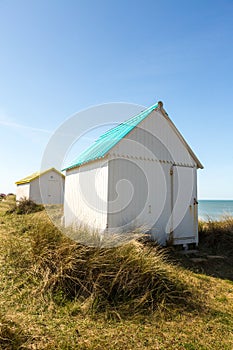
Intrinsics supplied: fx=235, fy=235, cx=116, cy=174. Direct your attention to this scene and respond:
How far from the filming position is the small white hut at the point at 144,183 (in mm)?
A: 7781

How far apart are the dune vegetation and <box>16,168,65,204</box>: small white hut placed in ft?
50.8

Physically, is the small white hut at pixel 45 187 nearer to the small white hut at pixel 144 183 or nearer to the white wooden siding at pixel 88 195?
the white wooden siding at pixel 88 195

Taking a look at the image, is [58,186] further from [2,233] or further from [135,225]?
[135,225]

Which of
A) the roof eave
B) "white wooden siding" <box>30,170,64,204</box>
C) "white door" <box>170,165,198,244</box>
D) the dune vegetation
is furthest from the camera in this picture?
"white wooden siding" <box>30,170,64,204</box>

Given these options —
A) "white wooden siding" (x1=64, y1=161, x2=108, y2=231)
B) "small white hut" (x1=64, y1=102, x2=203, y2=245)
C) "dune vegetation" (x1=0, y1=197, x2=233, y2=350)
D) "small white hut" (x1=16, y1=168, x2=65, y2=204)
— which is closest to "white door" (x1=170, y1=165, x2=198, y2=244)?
"small white hut" (x1=64, y1=102, x2=203, y2=245)

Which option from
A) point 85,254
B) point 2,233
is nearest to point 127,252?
point 85,254

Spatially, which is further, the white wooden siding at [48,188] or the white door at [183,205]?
the white wooden siding at [48,188]

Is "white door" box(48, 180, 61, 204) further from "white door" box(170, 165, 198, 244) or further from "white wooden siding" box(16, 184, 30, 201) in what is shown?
"white door" box(170, 165, 198, 244)

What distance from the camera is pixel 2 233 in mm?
8438

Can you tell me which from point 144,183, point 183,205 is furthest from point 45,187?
point 183,205

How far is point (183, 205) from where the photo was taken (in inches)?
368

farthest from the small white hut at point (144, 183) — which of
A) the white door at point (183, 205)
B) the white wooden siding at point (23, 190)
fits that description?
the white wooden siding at point (23, 190)

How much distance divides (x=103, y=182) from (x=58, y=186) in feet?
51.3

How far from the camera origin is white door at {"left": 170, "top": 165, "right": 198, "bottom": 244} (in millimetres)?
9067
